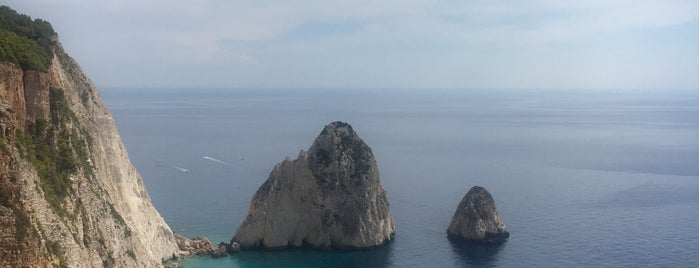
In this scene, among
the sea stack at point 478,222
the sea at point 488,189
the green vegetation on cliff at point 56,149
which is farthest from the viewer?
the sea stack at point 478,222

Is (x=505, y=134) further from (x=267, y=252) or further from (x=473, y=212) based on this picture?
(x=267, y=252)

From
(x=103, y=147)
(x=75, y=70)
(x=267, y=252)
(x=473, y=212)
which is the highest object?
(x=75, y=70)

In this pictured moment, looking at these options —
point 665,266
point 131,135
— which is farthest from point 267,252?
point 131,135

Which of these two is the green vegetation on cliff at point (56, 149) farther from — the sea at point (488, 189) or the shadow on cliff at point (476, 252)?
the shadow on cliff at point (476, 252)

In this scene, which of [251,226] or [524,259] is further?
[251,226]

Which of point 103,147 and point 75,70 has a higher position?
point 75,70

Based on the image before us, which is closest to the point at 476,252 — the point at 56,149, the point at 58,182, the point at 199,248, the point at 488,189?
the point at 199,248

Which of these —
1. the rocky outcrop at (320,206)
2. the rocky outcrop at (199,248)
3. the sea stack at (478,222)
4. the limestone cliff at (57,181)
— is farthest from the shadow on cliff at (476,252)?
the limestone cliff at (57,181)
